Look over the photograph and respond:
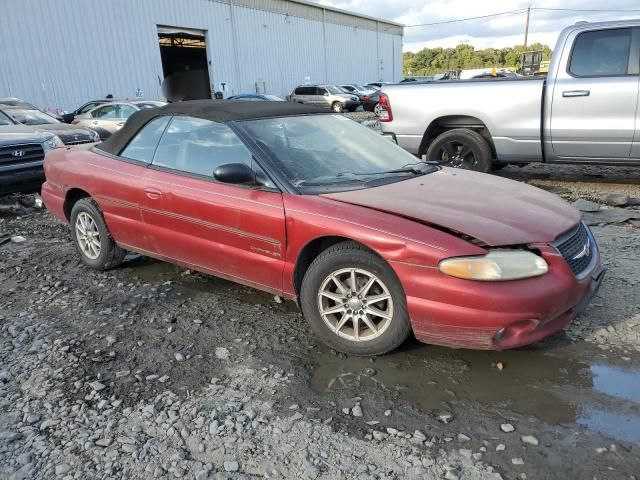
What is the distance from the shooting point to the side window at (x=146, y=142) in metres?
4.16

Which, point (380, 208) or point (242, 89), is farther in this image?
point (242, 89)

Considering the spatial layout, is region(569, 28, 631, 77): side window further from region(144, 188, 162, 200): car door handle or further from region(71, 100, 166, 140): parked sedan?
region(71, 100, 166, 140): parked sedan

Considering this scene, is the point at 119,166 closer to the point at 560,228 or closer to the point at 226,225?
the point at 226,225

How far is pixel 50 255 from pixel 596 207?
5873 millimetres

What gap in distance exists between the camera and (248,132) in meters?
3.62

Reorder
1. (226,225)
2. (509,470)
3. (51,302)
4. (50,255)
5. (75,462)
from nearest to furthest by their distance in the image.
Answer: (509,470) → (75,462) → (226,225) → (51,302) → (50,255)

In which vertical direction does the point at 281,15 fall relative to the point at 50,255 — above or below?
above

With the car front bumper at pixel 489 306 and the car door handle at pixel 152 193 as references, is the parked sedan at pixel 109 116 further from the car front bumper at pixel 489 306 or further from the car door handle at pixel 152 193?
the car front bumper at pixel 489 306

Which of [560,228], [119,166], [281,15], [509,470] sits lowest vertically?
[509,470]

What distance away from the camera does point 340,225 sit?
2.98 m

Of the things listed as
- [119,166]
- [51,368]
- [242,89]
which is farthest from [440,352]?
[242,89]

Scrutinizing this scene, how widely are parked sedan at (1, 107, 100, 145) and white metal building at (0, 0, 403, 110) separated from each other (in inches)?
417

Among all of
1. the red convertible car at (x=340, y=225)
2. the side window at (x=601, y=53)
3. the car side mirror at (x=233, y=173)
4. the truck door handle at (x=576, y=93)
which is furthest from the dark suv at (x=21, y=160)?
the side window at (x=601, y=53)

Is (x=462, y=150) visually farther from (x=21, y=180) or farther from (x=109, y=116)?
(x=109, y=116)
